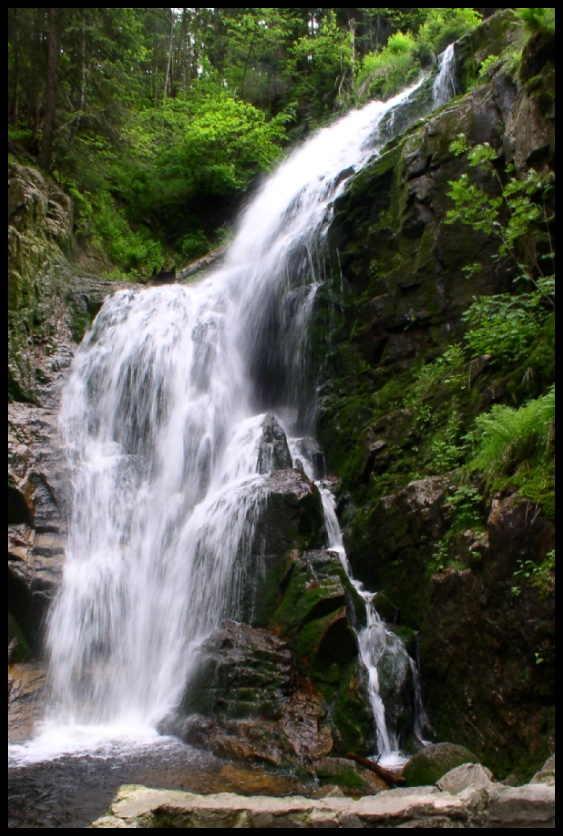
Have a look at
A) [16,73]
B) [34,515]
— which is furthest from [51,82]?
[34,515]

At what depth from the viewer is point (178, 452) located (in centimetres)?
1095

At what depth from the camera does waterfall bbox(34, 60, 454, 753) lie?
7.75m

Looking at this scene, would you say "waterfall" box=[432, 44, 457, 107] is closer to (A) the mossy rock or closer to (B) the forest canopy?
(B) the forest canopy

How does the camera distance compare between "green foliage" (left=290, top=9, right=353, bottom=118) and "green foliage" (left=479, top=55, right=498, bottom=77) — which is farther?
"green foliage" (left=290, top=9, right=353, bottom=118)

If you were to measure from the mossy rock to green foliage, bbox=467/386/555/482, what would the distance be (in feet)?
9.16

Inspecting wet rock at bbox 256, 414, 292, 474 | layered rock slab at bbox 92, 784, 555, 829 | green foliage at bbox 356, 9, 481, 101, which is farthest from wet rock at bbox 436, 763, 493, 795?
green foliage at bbox 356, 9, 481, 101

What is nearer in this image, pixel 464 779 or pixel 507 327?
pixel 464 779

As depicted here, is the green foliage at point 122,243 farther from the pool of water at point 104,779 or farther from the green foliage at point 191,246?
the pool of water at point 104,779

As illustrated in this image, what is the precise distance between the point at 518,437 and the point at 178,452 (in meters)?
6.85

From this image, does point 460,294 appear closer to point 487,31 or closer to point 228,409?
point 228,409

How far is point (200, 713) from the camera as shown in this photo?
643cm

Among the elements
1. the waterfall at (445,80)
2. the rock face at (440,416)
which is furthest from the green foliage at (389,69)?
the rock face at (440,416)

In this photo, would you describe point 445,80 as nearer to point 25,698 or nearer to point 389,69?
point 389,69

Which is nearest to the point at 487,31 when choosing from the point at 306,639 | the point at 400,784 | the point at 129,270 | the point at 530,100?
the point at 530,100
